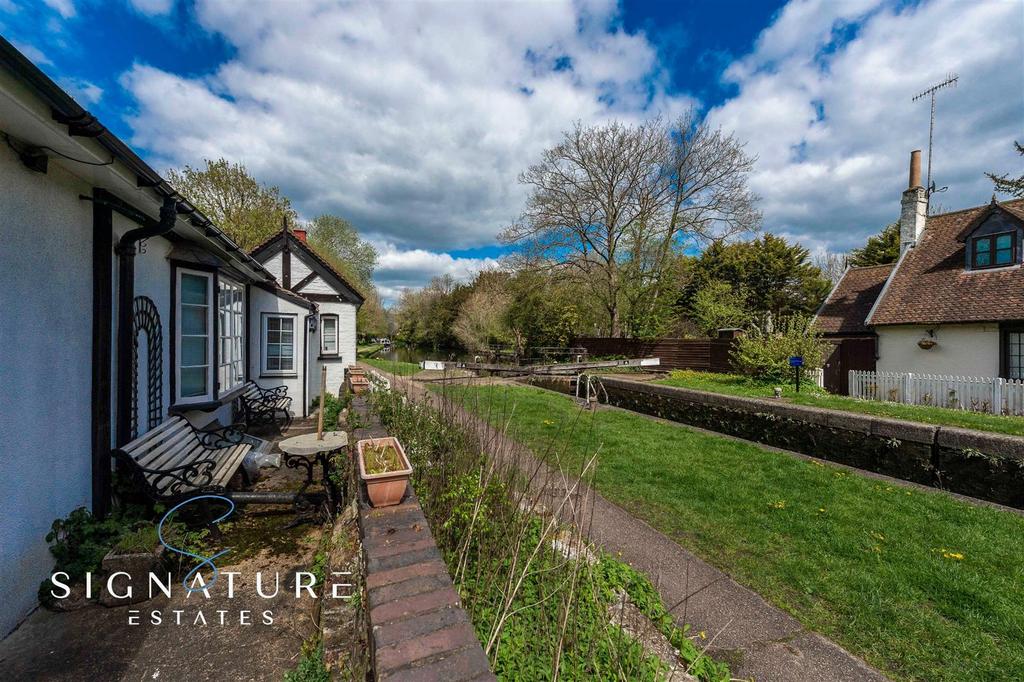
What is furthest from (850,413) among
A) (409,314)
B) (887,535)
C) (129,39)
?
(409,314)

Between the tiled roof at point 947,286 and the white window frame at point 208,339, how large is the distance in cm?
1802

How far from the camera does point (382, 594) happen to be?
5.82 feet

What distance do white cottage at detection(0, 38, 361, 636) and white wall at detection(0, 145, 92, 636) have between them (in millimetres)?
10

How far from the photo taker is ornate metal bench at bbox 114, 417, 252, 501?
13.1 ft

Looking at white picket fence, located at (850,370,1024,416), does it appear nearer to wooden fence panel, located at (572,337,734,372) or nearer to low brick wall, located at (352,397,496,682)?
wooden fence panel, located at (572,337,734,372)

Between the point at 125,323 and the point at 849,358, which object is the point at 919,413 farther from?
the point at 125,323

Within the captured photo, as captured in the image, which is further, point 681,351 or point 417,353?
point 417,353

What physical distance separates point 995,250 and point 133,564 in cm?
2000

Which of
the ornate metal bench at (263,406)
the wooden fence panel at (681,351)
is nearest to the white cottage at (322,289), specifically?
the ornate metal bench at (263,406)

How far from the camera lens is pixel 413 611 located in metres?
1.68

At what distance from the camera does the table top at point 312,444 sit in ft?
15.3

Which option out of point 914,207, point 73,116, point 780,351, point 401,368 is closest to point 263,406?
point 401,368

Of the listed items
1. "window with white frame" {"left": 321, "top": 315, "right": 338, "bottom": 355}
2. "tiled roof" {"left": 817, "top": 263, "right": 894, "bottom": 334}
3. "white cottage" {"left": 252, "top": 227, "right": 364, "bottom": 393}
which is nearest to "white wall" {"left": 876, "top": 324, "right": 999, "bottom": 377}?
"tiled roof" {"left": 817, "top": 263, "right": 894, "bottom": 334}

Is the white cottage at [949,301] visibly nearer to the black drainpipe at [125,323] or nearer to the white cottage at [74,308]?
Answer: the white cottage at [74,308]
